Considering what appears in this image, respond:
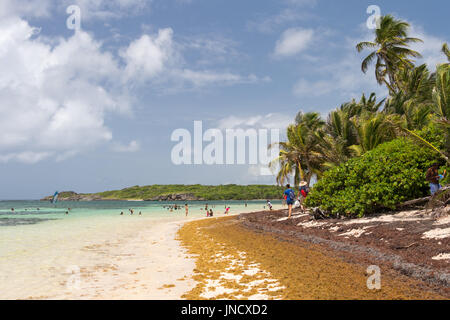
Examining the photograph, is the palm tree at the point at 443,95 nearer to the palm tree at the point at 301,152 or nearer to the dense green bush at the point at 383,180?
the dense green bush at the point at 383,180

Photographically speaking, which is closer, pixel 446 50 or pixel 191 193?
pixel 446 50

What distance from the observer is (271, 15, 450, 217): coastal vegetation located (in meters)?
12.4

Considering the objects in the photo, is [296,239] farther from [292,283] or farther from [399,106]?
[399,106]

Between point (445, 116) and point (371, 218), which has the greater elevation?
point (445, 116)

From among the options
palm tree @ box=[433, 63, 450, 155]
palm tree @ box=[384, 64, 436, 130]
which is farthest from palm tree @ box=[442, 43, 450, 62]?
palm tree @ box=[433, 63, 450, 155]

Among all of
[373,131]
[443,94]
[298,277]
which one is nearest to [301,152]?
[373,131]

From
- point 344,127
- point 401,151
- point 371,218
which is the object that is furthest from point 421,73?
point 371,218

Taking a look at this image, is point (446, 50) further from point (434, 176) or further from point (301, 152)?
point (434, 176)

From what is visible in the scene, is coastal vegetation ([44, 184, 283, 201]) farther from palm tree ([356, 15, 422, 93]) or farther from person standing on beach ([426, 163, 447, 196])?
person standing on beach ([426, 163, 447, 196])

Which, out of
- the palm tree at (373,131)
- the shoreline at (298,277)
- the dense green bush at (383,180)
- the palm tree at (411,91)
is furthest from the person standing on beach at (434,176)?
the palm tree at (411,91)

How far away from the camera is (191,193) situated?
514ft

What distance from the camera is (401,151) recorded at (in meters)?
13.5

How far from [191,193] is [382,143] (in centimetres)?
14388
